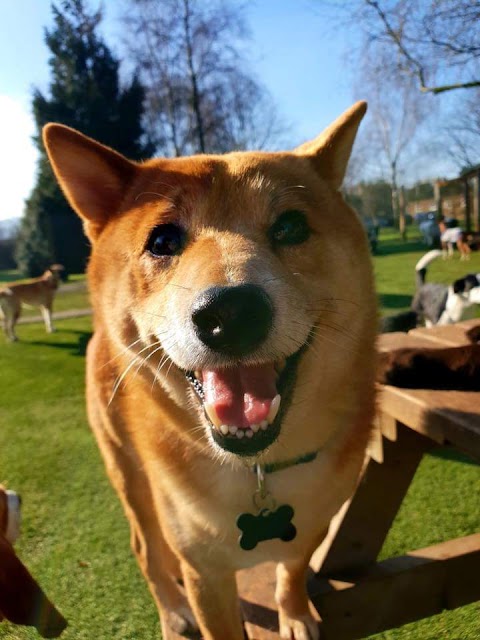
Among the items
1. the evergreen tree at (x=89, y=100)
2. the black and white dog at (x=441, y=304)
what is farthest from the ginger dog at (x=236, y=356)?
the evergreen tree at (x=89, y=100)

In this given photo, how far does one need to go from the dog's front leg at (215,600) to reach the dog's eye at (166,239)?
904mm

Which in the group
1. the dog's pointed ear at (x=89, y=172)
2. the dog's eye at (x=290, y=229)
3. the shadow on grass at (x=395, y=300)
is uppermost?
the dog's pointed ear at (x=89, y=172)

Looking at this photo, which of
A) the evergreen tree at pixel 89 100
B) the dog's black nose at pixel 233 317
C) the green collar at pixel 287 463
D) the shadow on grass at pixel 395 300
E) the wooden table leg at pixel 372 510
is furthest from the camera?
the evergreen tree at pixel 89 100

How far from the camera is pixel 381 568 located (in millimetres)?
1882

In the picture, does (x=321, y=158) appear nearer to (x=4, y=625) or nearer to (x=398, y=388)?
(x=398, y=388)

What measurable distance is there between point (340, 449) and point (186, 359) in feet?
2.08

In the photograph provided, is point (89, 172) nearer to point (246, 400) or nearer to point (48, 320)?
point (246, 400)

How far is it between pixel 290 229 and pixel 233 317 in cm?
44

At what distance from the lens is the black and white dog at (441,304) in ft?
15.3

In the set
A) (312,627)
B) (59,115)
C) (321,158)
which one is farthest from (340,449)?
(59,115)

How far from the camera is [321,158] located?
1.64m

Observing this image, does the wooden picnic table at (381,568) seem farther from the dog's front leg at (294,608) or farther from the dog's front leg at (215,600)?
the dog's front leg at (215,600)

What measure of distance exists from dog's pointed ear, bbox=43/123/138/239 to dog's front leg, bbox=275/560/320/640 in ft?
4.33

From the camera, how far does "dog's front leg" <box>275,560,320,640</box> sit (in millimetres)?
1663
